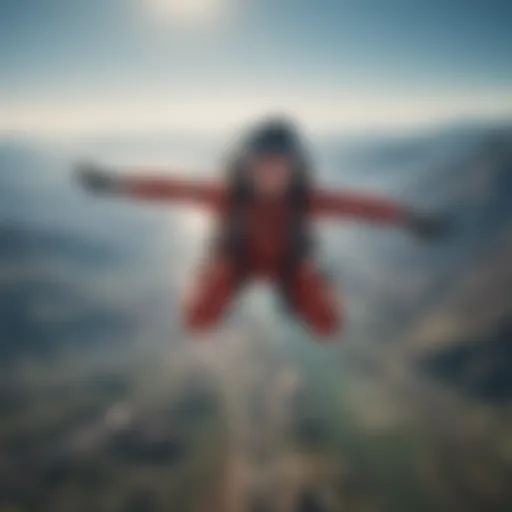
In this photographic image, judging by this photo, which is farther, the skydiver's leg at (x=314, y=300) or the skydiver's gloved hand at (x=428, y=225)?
the skydiver's leg at (x=314, y=300)

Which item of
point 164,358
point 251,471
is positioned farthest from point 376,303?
point 164,358

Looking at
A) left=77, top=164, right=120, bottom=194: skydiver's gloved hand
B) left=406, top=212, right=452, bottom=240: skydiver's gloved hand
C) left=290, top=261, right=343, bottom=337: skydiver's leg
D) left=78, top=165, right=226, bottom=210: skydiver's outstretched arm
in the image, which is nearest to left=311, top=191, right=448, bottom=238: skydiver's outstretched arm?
left=406, top=212, right=452, bottom=240: skydiver's gloved hand

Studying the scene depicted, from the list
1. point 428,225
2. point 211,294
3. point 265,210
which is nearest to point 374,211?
point 428,225

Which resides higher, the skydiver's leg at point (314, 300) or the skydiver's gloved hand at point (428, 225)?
the skydiver's gloved hand at point (428, 225)

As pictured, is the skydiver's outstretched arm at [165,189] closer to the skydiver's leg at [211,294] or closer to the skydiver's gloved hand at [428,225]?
→ the skydiver's leg at [211,294]

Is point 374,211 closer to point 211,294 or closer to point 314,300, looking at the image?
point 314,300

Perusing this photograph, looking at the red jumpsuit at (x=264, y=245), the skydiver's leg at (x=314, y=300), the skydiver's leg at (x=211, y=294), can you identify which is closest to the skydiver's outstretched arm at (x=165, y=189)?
the red jumpsuit at (x=264, y=245)

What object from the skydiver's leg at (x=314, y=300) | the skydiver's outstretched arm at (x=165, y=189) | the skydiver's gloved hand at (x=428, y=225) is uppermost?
the skydiver's outstretched arm at (x=165, y=189)
